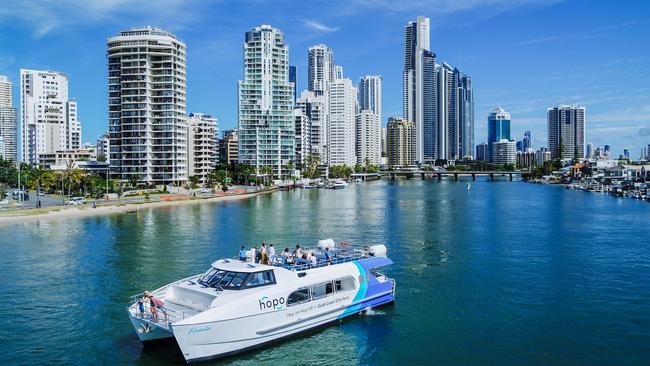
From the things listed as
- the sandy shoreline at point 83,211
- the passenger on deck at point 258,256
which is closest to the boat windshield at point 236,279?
the passenger on deck at point 258,256

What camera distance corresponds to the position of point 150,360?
2266 centimetres

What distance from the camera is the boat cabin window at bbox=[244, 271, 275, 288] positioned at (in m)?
23.7

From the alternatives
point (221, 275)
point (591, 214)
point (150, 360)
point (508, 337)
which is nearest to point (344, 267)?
point (221, 275)

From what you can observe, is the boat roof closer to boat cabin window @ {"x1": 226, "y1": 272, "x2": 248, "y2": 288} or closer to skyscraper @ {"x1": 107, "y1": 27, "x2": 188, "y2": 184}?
boat cabin window @ {"x1": 226, "y1": 272, "x2": 248, "y2": 288}

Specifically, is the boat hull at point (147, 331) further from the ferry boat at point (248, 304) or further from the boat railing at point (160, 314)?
the boat railing at point (160, 314)

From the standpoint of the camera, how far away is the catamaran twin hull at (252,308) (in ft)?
71.0

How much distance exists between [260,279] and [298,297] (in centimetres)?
230

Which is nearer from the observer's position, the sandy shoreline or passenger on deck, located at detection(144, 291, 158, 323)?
passenger on deck, located at detection(144, 291, 158, 323)

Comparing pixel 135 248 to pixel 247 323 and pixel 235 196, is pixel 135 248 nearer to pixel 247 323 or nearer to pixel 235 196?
pixel 247 323

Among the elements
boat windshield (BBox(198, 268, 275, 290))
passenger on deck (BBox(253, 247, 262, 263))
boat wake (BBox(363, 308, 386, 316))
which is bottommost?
boat wake (BBox(363, 308, 386, 316))

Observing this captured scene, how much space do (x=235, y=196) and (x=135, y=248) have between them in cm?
7958

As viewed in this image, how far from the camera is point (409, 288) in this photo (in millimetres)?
34344

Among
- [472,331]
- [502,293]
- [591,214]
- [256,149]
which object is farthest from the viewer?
[256,149]

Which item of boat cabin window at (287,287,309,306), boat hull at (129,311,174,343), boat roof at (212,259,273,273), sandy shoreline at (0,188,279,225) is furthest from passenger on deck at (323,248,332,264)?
sandy shoreline at (0,188,279,225)
